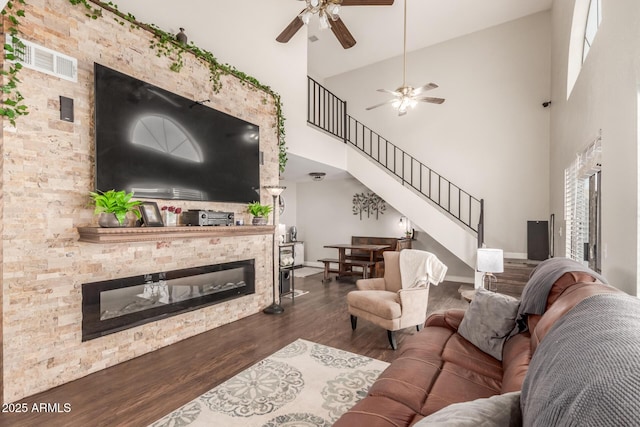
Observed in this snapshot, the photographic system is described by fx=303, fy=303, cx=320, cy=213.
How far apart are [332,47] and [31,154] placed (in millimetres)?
6450

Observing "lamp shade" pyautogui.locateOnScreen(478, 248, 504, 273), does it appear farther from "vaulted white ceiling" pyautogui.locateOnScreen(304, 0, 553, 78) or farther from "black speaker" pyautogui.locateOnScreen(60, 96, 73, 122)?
"vaulted white ceiling" pyautogui.locateOnScreen(304, 0, 553, 78)

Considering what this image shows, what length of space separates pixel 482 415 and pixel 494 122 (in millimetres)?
6882

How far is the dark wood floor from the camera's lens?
2154 mm

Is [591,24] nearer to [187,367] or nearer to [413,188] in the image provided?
[413,188]

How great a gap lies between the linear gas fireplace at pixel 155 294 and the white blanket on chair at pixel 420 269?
7.11ft

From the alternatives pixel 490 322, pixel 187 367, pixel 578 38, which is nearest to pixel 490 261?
pixel 490 322

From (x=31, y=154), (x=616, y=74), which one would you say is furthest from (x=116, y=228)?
(x=616, y=74)

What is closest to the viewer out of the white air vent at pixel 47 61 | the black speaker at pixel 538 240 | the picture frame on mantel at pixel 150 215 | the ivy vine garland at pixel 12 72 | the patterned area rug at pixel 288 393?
the patterned area rug at pixel 288 393

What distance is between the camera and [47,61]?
8.09 feet

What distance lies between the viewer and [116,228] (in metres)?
2.61

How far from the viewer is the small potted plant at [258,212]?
4.28 meters

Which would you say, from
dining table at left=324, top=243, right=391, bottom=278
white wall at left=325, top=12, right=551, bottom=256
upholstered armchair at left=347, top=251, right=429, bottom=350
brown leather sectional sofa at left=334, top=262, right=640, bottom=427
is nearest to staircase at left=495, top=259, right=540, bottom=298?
white wall at left=325, top=12, right=551, bottom=256

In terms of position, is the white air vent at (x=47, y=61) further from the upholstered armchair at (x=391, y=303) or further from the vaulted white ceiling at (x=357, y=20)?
the upholstered armchair at (x=391, y=303)

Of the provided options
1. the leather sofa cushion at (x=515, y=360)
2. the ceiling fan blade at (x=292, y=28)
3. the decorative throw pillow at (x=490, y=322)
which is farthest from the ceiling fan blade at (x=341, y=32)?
the leather sofa cushion at (x=515, y=360)
